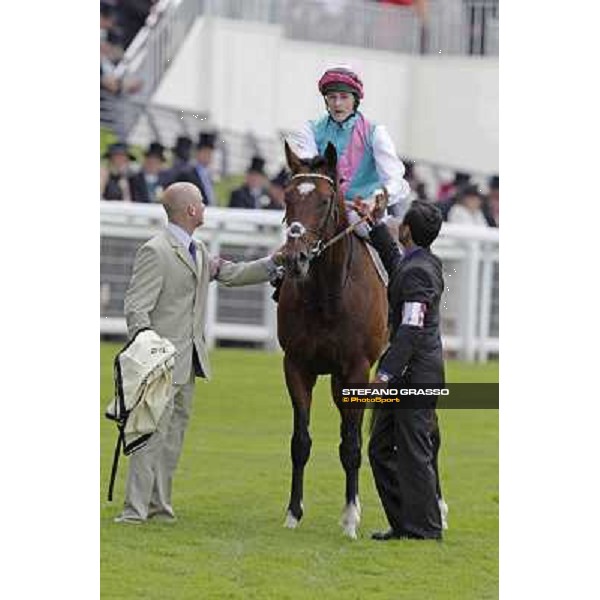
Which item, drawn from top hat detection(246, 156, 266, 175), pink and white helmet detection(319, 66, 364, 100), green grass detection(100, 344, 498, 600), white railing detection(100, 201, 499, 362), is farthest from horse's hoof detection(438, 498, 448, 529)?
white railing detection(100, 201, 499, 362)

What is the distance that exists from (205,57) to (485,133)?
5.82 ft

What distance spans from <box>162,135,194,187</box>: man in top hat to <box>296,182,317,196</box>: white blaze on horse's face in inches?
141

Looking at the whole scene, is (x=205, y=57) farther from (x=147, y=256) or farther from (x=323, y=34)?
(x=147, y=256)

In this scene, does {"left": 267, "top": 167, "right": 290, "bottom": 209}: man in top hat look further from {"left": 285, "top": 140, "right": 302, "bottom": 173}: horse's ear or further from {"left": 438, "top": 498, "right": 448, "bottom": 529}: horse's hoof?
{"left": 285, "top": 140, "right": 302, "bottom": 173}: horse's ear

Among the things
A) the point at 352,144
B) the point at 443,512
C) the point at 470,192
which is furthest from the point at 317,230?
the point at 470,192

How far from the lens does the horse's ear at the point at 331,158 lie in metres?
7.80

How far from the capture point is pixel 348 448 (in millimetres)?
8305

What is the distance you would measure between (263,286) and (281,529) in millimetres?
6615

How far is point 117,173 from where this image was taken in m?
12.3

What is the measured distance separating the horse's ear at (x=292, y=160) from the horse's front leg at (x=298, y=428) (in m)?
0.96

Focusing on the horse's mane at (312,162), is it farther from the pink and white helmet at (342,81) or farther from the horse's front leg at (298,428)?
the horse's front leg at (298,428)

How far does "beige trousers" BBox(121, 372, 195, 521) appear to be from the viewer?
8.05m

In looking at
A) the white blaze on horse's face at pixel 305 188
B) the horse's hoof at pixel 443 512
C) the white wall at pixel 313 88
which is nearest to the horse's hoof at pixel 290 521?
the horse's hoof at pixel 443 512
